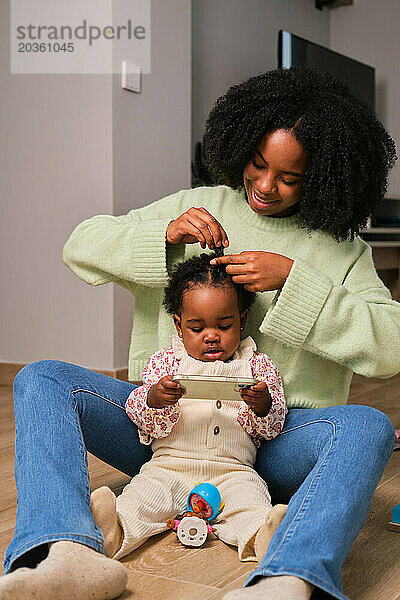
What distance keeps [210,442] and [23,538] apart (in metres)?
0.41

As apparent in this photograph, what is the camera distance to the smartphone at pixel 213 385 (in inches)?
44.4

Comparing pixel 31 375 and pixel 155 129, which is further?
pixel 155 129

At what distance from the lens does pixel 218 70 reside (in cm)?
355

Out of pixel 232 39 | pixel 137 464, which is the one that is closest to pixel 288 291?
pixel 137 464

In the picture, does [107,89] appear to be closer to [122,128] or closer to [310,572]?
[122,128]

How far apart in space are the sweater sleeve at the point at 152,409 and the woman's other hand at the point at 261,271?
0.19m

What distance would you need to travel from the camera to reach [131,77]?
272 cm

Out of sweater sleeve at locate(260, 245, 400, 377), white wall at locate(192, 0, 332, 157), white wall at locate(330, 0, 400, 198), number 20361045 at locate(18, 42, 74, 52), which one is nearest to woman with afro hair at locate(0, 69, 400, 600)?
sweater sleeve at locate(260, 245, 400, 377)

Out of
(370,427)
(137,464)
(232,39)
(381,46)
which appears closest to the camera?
(370,427)

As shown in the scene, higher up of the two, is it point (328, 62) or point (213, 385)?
point (328, 62)

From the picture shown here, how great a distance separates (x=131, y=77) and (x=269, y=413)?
1.79 m

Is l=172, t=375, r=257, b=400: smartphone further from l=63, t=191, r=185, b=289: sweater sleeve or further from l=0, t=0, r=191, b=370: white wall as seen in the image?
l=0, t=0, r=191, b=370: white wall

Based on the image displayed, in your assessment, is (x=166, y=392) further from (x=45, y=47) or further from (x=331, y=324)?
(x=45, y=47)

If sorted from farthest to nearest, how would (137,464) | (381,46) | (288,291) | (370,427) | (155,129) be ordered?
(381,46)
(155,129)
(137,464)
(288,291)
(370,427)
